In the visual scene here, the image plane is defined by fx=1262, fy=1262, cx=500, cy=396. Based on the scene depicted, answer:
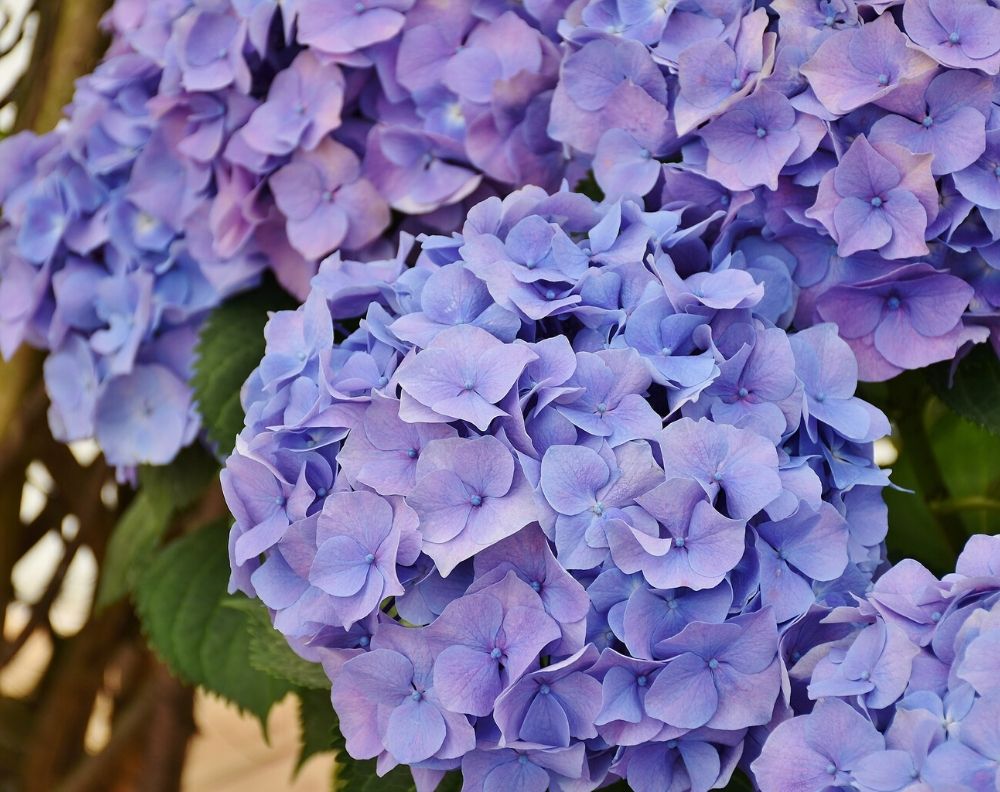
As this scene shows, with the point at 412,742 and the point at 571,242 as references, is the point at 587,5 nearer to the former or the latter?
the point at 571,242

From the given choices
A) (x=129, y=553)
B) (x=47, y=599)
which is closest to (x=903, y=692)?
(x=129, y=553)

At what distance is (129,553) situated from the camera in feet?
2.91

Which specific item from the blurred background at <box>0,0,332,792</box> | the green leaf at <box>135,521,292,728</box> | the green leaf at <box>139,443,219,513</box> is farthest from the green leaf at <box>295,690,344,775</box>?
the blurred background at <box>0,0,332,792</box>

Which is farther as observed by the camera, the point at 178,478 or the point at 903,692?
the point at 178,478

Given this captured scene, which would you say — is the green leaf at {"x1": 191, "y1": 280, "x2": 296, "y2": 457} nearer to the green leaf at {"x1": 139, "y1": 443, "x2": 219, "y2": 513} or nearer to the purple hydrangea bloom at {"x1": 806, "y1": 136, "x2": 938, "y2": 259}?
the green leaf at {"x1": 139, "y1": 443, "x2": 219, "y2": 513}

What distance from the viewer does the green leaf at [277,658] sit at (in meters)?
0.58

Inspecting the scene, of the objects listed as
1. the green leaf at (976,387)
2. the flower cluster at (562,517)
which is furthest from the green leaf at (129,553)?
the green leaf at (976,387)

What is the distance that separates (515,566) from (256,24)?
0.34 m

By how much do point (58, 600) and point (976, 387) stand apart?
925mm

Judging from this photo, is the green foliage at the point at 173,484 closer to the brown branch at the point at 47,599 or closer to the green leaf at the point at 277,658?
the green leaf at the point at 277,658

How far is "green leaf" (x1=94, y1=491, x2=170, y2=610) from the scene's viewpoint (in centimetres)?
86

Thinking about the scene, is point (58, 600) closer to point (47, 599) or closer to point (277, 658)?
point (47, 599)

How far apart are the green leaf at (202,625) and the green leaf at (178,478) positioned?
5 cm

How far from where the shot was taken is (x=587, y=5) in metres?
0.59
